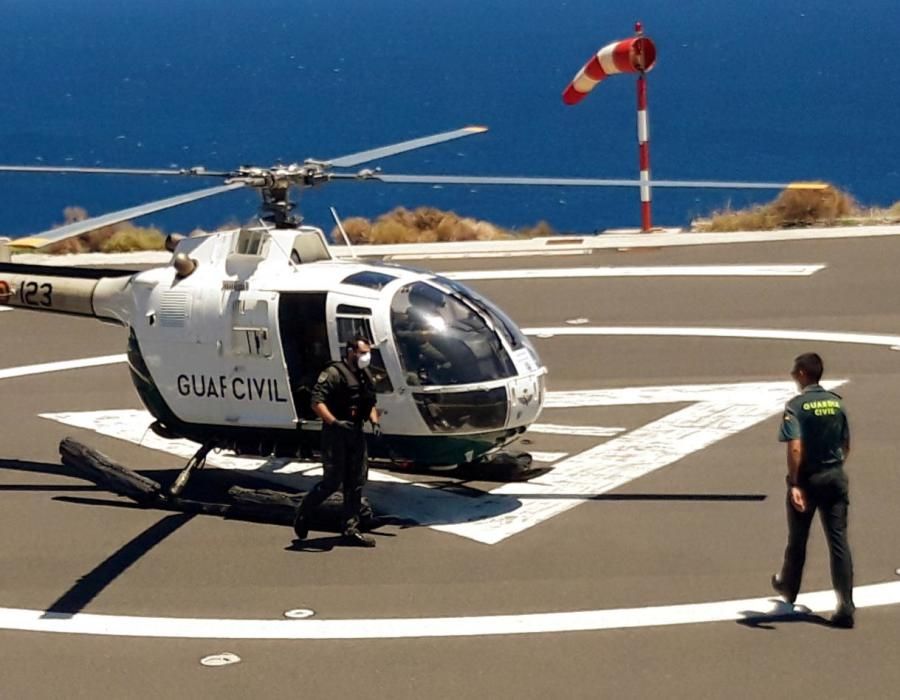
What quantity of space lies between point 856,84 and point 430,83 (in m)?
37.5

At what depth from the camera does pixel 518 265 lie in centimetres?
2725

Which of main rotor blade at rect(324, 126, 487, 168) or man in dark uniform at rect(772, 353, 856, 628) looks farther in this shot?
main rotor blade at rect(324, 126, 487, 168)

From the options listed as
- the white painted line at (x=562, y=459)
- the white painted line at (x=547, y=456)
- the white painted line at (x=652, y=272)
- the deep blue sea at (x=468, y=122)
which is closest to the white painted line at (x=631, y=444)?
the white painted line at (x=562, y=459)

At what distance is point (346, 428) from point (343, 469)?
346mm

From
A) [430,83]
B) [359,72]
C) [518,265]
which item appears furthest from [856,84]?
[518,265]

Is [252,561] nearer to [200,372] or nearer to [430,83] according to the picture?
[200,372]

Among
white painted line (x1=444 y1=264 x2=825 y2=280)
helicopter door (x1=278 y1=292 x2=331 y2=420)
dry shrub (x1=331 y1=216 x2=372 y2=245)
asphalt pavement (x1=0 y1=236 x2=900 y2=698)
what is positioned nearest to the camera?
asphalt pavement (x1=0 y1=236 x2=900 y2=698)

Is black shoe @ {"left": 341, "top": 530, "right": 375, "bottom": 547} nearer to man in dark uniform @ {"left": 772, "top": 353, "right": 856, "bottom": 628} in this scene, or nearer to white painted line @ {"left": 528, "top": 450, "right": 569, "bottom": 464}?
white painted line @ {"left": 528, "top": 450, "right": 569, "bottom": 464}

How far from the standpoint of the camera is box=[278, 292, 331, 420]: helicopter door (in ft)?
46.2

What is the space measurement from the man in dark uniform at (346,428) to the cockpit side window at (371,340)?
47 centimetres

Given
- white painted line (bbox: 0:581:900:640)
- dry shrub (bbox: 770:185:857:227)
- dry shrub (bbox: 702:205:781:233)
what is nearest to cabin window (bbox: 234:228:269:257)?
white painted line (bbox: 0:581:900:640)

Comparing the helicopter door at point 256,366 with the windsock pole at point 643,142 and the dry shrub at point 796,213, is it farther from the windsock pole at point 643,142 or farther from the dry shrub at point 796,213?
the dry shrub at point 796,213

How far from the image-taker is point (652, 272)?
25656 millimetres

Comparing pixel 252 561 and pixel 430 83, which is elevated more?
pixel 430 83
